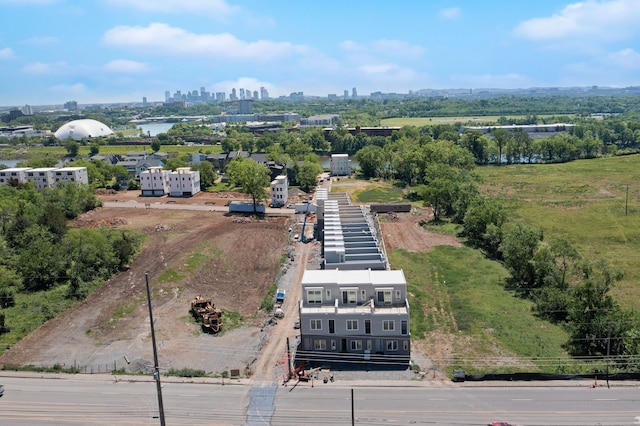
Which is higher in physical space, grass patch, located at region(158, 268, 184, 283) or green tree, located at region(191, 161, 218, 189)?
green tree, located at region(191, 161, 218, 189)

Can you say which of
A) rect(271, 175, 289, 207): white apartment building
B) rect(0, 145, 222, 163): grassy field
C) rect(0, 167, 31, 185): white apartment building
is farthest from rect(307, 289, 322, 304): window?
rect(0, 145, 222, 163): grassy field

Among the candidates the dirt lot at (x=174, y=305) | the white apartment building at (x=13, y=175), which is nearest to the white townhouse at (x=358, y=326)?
the dirt lot at (x=174, y=305)

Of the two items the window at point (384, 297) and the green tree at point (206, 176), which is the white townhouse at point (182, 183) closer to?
the green tree at point (206, 176)

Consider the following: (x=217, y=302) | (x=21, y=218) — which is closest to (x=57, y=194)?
(x=21, y=218)

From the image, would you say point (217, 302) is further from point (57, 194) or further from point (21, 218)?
point (57, 194)

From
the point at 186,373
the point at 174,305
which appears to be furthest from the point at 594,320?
the point at 174,305

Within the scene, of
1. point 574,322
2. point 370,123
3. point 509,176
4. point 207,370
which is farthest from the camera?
point 370,123

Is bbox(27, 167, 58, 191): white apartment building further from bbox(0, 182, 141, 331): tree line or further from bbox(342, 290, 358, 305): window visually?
bbox(342, 290, 358, 305): window
